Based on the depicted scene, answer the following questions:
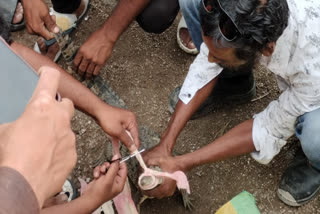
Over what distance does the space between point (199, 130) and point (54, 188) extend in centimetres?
140

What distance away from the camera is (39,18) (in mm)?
2023

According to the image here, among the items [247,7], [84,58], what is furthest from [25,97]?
[84,58]

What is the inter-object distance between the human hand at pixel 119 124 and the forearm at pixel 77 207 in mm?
273

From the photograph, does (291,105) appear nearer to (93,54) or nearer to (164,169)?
(164,169)

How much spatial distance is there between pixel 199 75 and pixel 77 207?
80cm

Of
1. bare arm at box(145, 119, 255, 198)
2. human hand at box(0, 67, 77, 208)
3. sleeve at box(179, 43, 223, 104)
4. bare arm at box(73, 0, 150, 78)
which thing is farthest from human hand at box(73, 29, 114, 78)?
human hand at box(0, 67, 77, 208)

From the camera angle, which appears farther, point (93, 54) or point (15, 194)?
point (93, 54)

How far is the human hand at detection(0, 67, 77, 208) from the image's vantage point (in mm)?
946

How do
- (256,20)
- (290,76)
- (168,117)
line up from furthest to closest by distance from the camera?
(168,117) < (290,76) < (256,20)

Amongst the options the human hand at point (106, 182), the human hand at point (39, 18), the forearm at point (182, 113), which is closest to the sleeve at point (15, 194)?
the human hand at point (106, 182)

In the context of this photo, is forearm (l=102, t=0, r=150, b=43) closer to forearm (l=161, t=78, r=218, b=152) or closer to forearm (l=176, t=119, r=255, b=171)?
forearm (l=161, t=78, r=218, b=152)

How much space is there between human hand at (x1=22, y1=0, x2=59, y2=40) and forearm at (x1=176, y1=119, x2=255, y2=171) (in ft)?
2.98

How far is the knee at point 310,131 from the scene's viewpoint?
1.73 m

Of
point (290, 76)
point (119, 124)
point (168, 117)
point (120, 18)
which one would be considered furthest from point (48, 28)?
point (290, 76)
